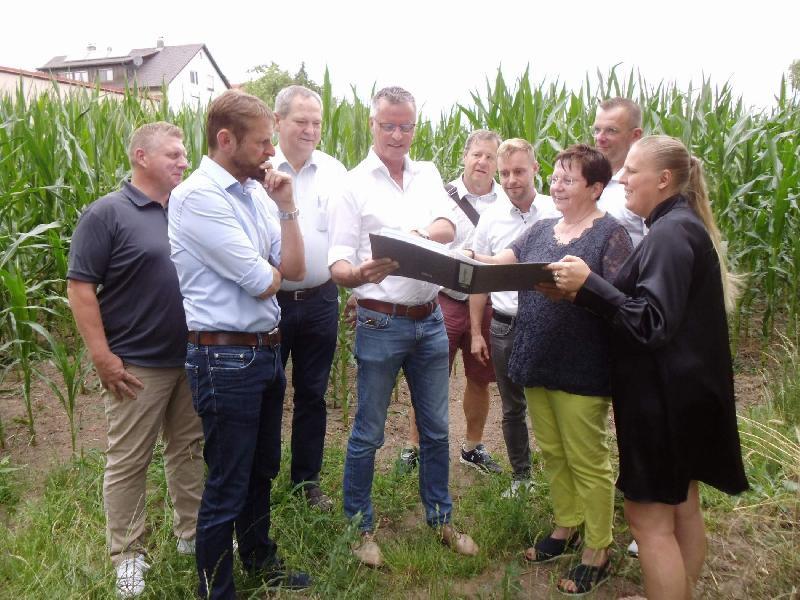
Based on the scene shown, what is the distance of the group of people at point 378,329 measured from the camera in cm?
214

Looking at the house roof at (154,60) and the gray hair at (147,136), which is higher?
the house roof at (154,60)

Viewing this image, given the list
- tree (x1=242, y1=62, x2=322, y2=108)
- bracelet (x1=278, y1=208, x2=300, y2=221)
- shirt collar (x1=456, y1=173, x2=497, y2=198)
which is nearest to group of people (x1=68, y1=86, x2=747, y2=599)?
bracelet (x1=278, y1=208, x2=300, y2=221)

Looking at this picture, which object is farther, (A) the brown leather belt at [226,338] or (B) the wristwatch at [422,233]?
(B) the wristwatch at [422,233]

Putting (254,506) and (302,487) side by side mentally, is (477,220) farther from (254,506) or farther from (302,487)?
(254,506)

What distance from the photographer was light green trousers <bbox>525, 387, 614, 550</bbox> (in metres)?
2.61

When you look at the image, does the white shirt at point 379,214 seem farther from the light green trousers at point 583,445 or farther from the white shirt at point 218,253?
the light green trousers at point 583,445

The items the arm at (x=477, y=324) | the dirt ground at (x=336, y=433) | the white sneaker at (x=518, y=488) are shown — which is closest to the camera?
the dirt ground at (x=336, y=433)

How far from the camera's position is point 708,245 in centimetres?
210

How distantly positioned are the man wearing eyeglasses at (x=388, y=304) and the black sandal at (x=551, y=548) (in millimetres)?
293

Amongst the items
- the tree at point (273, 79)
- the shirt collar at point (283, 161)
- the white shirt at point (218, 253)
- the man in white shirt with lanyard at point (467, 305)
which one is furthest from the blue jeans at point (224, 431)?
the tree at point (273, 79)

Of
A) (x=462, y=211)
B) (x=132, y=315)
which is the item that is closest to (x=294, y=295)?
(x=132, y=315)

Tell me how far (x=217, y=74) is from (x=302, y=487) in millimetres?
64162

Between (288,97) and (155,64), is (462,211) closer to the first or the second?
(288,97)

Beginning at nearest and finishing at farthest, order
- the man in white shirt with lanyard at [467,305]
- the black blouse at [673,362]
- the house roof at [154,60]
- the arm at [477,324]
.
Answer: the black blouse at [673,362], the arm at [477,324], the man in white shirt with lanyard at [467,305], the house roof at [154,60]
